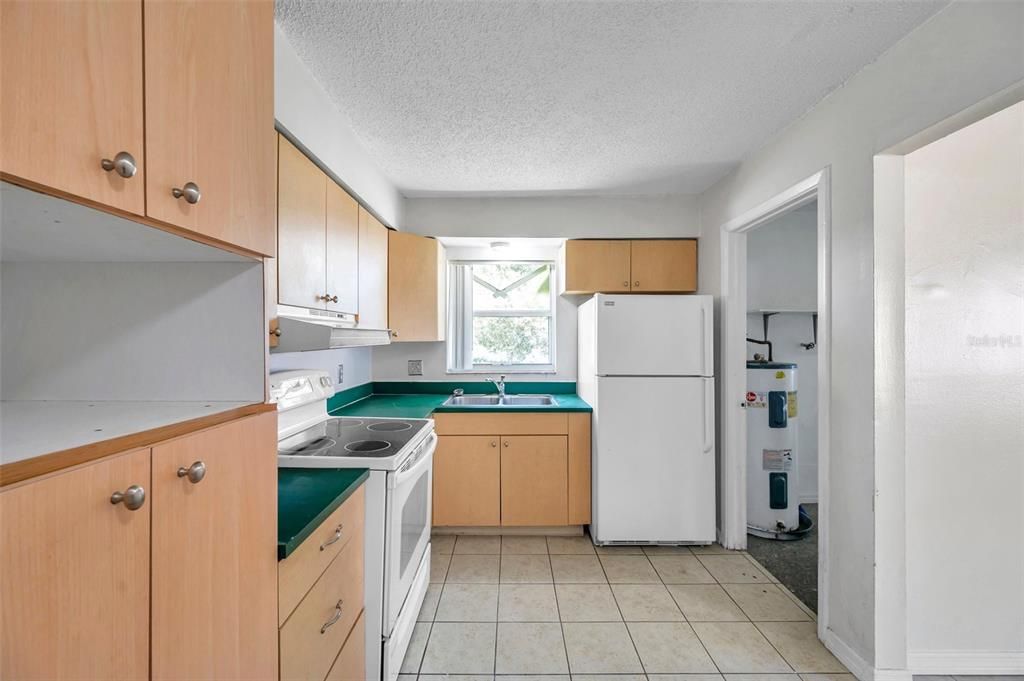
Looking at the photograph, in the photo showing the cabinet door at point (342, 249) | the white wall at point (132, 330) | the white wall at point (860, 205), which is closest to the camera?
the white wall at point (132, 330)

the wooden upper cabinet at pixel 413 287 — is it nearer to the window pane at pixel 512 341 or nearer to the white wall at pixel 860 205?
the window pane at pixel 512 341

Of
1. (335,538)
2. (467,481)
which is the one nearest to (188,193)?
(335,538)

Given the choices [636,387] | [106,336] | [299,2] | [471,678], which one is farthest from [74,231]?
[636,387]

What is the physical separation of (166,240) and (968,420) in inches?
102

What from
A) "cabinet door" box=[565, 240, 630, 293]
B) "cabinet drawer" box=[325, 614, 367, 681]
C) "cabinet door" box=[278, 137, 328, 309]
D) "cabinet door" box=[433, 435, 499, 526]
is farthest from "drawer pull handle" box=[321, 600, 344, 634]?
"cabinet door" box=[565, 240, 630, 293]

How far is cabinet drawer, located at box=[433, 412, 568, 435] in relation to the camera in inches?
112

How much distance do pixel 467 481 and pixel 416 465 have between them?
1.16 meters

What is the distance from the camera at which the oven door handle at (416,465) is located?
1.54 m

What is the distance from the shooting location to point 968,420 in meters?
1.67

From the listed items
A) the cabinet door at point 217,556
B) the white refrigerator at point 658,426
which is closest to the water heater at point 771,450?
the white refrigerator at point 658,426

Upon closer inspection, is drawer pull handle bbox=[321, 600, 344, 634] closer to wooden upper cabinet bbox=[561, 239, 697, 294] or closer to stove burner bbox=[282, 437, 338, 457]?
stove burner bbox=[282, 437, 338, 457]

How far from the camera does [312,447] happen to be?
172 centimetres

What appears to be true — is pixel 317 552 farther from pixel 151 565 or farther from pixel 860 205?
pixel 860 205

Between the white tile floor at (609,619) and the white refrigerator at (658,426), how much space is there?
0.65 feet
